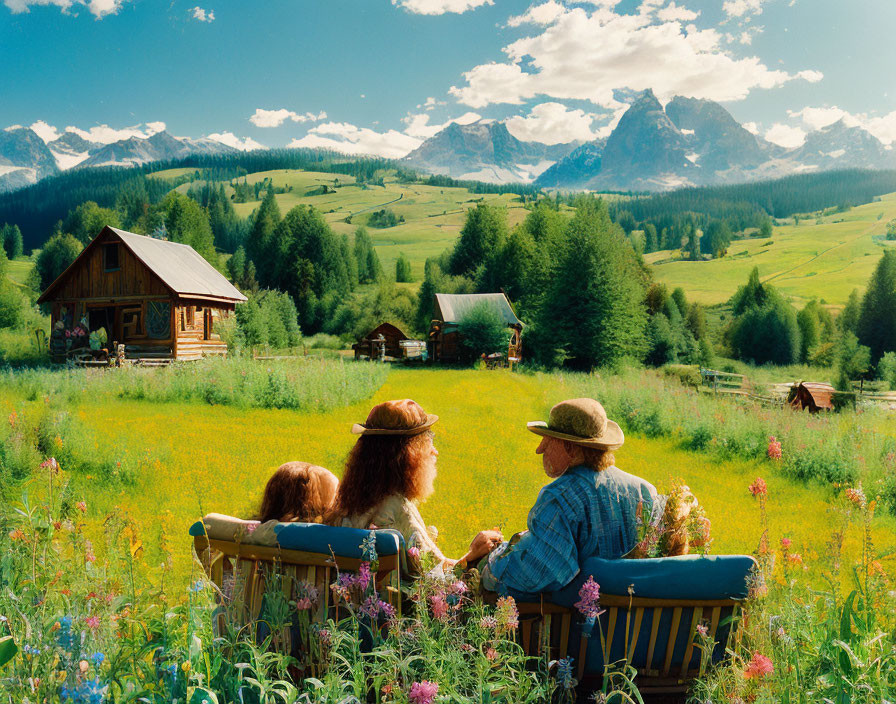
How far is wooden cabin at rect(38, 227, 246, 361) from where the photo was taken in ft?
70.1

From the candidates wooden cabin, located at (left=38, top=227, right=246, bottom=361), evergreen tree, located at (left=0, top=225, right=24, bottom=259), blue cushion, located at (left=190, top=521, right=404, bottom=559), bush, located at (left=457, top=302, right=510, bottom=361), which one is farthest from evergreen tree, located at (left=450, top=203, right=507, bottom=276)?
evergreen tree, located at (left=0, top=225, right=24, bottom=259)

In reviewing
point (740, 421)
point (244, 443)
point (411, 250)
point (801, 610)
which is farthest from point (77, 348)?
point (411, 250)

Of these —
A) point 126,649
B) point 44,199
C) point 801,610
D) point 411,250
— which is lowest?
point 801,610

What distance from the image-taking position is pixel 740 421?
11.3 m

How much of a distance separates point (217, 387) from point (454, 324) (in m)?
19.9

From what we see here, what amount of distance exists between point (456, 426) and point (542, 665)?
10395mm

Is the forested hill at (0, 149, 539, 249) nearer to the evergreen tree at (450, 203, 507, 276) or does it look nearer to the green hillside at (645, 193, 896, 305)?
the evergreen tree at (450, 203, 507, 276)

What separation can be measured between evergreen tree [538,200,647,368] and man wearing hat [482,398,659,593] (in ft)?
85.5

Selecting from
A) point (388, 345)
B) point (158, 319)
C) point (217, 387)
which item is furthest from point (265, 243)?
point (217, 387)

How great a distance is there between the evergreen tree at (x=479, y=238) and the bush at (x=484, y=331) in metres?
25.7

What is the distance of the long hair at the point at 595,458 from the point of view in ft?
9.34

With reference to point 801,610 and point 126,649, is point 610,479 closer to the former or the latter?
point 801,610

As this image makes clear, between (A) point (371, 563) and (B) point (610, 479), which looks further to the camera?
(B) point (610, 479)

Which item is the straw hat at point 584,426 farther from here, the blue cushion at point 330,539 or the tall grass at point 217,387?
the tall grass at point 217,387
